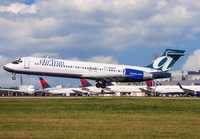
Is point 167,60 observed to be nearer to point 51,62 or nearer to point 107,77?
point 107,77

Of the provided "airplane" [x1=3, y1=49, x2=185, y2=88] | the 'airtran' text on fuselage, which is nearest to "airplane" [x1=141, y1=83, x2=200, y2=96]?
"airplane" [x1=3, y1=49, x2=185, y2=88]

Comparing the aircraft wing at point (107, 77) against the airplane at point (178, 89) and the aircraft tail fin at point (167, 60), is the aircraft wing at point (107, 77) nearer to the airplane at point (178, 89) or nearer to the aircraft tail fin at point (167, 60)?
the aircraft tail fin at point (167, 60)

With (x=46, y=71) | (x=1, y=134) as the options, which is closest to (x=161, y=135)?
(x=1, y=134)

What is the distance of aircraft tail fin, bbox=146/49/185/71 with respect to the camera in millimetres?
54928

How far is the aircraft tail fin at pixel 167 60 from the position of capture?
54.9 metres

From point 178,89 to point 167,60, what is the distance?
3760 centimetres

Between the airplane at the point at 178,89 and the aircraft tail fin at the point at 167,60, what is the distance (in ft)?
94.2

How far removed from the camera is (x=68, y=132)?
1527cm

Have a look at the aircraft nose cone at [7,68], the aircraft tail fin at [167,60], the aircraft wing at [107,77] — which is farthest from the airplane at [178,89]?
the aircraft nose cone at [7,68]

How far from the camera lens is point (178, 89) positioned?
90.3m

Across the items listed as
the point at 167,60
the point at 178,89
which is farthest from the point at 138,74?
the point at 178,89

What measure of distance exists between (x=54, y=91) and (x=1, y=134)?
93908mm

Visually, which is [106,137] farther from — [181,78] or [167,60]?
[181,78]

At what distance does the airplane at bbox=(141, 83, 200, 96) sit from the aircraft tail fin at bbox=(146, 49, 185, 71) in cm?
2872
